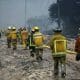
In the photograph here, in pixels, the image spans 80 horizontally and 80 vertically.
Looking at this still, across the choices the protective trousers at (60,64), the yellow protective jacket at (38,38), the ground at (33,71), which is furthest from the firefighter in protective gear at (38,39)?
the protective trousers at (60,64)

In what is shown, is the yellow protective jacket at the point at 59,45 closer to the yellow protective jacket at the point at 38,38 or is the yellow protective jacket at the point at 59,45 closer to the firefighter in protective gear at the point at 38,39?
the firefighter in protective gear at the point at 38,39

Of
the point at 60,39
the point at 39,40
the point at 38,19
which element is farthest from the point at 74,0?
the point at 60,39

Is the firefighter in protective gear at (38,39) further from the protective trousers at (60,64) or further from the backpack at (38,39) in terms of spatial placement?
the protective trousers at (60,64)

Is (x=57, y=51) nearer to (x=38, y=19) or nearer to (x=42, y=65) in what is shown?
(x=42, y=65)

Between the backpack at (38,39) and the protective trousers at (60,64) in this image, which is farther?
the backpack at (38,39)

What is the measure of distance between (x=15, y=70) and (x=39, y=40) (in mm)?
2711

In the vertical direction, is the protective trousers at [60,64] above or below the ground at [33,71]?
above

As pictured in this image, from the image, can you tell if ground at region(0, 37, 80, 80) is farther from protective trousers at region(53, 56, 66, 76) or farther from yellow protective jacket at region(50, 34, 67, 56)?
yellow protective jacket at region(50, 34, 67, 56)

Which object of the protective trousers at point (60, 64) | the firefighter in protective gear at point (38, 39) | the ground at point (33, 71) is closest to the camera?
the protective trousers at point (60, 64)

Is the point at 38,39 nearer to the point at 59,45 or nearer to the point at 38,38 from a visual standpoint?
the point at 38,38

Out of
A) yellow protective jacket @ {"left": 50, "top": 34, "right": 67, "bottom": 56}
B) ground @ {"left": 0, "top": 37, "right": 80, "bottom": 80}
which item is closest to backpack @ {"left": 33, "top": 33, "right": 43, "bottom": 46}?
ground @ {"left": 0, "top": 37, "right": 80, "bottom": 80}

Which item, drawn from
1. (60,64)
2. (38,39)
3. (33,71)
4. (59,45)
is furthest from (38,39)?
(59,45)

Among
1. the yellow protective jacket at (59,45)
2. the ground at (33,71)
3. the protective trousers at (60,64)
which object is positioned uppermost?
the yellow protective jacket at (59,45)

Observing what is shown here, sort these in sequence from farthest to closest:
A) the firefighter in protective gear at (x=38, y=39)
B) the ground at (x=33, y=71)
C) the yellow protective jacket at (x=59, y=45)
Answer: the firefighter in protective gear at (x=38, y=39), the ground at (x=33, y=71), the yellow protective jacket at (x=59, y=45)
